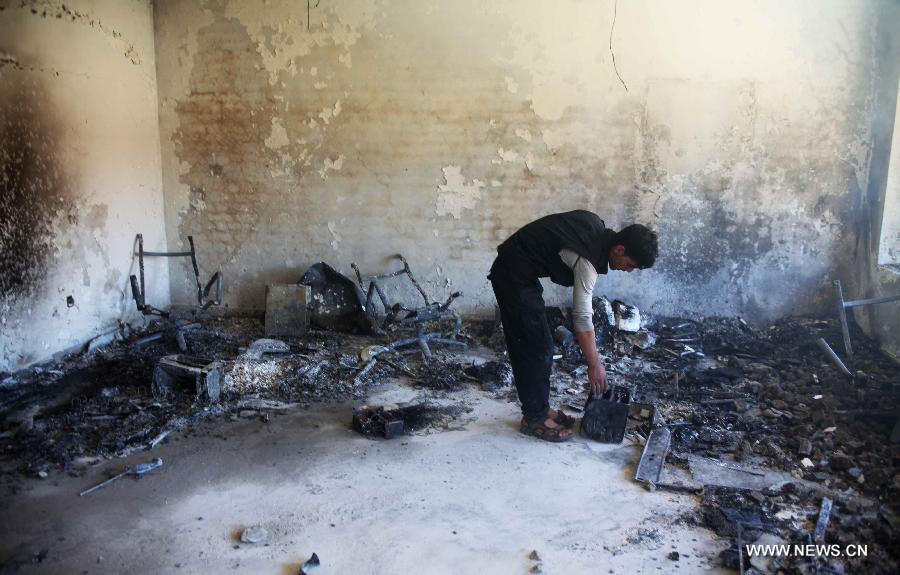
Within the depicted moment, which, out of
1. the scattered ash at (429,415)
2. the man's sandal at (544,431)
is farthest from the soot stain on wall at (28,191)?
the man's sandal at (544,431)

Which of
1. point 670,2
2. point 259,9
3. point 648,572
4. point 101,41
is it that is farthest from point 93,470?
point 670,2

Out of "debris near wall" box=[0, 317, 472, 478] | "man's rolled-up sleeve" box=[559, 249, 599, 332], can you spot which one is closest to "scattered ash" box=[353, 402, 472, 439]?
"debris near wall" box=[0, 317, 472, 478]

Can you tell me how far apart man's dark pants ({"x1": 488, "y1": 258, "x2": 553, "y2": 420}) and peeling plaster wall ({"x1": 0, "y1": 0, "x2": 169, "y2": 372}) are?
3.86 metres

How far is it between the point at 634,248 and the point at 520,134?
3.23m

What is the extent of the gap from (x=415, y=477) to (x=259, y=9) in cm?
523

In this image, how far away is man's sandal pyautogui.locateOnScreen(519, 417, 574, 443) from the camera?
431 centimetres

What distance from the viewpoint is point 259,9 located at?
6746 millimetres

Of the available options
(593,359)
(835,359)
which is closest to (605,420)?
(593,359)

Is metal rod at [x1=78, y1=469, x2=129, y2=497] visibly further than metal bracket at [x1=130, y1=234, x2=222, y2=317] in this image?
No

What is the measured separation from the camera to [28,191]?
5312 millimetres

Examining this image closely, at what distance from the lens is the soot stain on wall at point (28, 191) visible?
5.09m

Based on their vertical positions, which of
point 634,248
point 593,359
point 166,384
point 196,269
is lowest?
point 166,384

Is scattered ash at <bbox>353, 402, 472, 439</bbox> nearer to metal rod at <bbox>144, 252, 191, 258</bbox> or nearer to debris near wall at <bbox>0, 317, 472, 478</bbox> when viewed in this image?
debris near wall at <bbox>0, 317, 472, 478</bbox>

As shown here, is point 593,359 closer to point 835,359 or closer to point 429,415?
point 429,415
